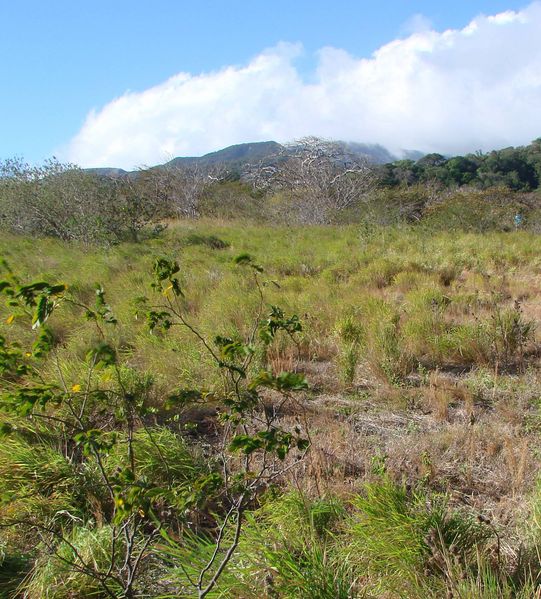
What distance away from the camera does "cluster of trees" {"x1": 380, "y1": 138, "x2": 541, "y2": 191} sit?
30.3 metres

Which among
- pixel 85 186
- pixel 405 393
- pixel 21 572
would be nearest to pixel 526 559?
pixel 405 393

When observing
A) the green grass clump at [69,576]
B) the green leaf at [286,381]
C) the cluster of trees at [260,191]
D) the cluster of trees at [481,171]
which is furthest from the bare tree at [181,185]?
the green leaf at [286,381]

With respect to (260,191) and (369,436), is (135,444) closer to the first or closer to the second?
(369,436)

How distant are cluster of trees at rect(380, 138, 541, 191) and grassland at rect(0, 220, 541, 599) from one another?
2303 cm

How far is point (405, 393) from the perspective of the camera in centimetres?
395

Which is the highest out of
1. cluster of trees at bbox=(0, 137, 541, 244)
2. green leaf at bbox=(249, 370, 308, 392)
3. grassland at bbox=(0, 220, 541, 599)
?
cluster of trees at bbox=(0, 137, 541, 244)

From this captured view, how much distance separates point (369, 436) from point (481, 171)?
112 ft

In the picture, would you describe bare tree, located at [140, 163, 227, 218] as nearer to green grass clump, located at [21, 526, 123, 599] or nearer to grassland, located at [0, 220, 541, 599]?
grassland, located at [0, 220, 541, 599]

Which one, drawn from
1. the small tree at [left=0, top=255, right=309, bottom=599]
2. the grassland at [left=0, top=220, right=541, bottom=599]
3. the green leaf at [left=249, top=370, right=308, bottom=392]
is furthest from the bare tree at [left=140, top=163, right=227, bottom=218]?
the green leaf at [left=249, top=370, right=308, bottom=392]

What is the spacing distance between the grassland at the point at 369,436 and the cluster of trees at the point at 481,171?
75.6 ft

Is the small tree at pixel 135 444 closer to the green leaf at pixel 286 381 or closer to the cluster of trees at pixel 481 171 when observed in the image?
the green leaf at pixel 286 381

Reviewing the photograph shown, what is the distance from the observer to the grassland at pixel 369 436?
2.09 meters

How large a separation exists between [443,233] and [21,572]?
1060 centimetres

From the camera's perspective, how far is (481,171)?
3325cm
